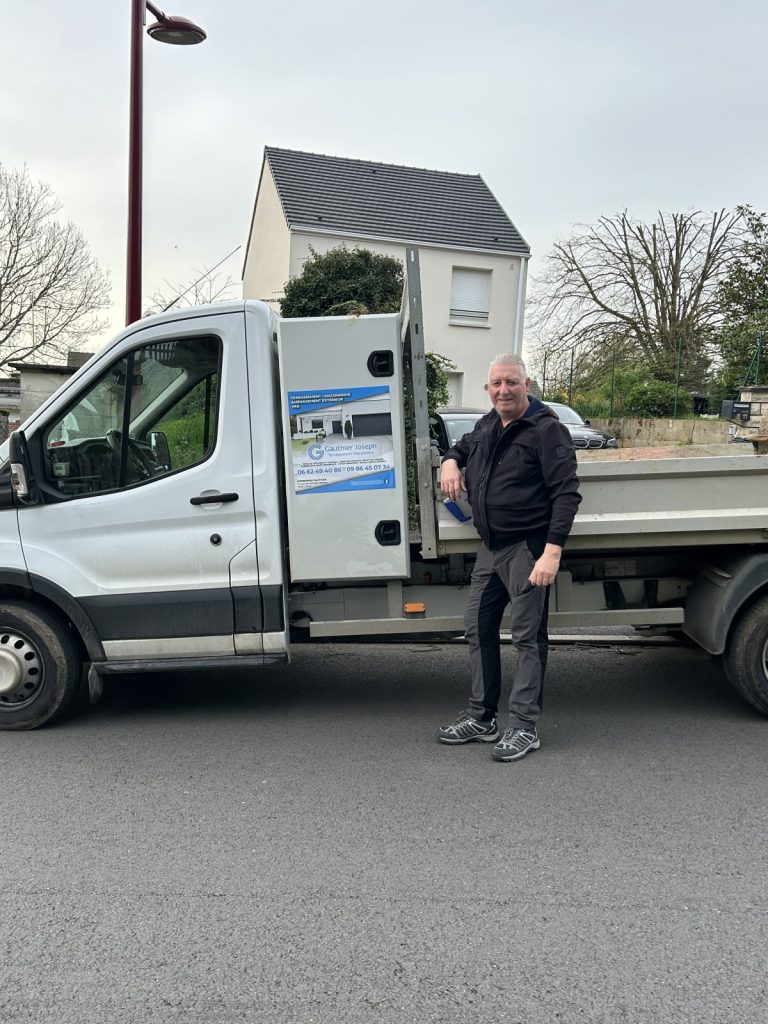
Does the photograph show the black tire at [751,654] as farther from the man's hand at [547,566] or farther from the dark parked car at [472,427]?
the dark parked car at [472,427]

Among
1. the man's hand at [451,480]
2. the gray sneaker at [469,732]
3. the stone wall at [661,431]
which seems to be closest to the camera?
the man's hand at [451,480]

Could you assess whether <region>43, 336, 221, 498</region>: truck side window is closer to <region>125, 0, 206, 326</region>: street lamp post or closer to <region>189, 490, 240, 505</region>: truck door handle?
<region>189, 490, 240, 505</region>: truck door handle

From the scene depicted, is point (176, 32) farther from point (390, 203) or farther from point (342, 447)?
point (390, 203)

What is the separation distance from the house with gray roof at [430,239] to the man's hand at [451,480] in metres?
18.6

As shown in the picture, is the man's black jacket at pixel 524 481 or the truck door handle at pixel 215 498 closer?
the man's black jacket at pixel 524 481

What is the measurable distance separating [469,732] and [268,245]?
76.9 ft

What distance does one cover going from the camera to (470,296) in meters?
24.3

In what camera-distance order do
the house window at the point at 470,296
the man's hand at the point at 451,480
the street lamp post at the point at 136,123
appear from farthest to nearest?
the house window at the point at 470,296 < the street lamp post at the point at 136,123 < the man's hand at the point at 451,480

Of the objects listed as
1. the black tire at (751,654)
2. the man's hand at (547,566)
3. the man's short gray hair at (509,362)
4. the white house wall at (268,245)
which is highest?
the white house wall at (268,245)

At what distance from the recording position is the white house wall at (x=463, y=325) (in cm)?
2339

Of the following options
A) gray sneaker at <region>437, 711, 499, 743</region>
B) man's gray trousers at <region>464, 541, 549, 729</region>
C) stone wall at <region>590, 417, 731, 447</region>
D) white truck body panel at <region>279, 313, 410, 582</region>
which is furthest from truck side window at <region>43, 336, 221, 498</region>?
Result: stone wall at <region>590, 417, 731, 447</region>

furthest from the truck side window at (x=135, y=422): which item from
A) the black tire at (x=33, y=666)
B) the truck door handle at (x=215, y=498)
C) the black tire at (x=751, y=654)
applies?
the black tire at (x=751, y=654)

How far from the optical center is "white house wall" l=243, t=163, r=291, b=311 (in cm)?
2338

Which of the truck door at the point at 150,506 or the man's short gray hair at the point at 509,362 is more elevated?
the man's short gray hair at the point at 509,362
